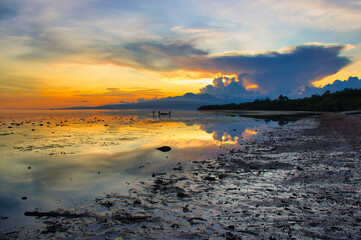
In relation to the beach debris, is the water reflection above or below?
above

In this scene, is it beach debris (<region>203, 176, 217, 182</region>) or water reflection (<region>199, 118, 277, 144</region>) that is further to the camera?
water reflection (<region>199, 118, 277, 144</region>)

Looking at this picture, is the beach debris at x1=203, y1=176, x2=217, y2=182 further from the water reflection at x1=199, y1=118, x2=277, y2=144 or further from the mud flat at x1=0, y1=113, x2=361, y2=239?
the water reflection at x1=199, y1=118, x2=277, y2=144

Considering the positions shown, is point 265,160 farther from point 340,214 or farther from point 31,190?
point 31,190

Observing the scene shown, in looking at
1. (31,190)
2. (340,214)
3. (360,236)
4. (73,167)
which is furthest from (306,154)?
(31,190)

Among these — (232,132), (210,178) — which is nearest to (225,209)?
(210,178)

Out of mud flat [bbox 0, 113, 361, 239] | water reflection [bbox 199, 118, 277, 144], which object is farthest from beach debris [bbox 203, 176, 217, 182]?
water reflection [bbox 199, 118, 277, 144]

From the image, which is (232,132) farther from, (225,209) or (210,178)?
(225,209)

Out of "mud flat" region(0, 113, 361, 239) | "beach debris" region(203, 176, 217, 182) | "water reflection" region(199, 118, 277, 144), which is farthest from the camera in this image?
"water reflection" region(199, 118, 277, 144)

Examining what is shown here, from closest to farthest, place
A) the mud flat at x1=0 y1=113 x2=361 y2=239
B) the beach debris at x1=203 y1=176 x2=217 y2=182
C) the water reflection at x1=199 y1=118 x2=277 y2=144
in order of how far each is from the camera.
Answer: the mud flat at x1=0 y1=113 x2=361 y2=239, the beach debris at x1=203 y1=176 x2=217 y2=182, the water reflection at x1=199 y1=118 x2=277 y2=144

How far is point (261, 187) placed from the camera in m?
10.9

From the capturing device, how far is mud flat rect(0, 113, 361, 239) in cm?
708

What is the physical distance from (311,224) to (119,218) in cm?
643

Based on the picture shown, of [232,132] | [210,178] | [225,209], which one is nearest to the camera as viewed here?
[225,209]

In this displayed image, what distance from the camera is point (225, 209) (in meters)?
8.62
